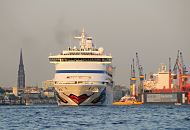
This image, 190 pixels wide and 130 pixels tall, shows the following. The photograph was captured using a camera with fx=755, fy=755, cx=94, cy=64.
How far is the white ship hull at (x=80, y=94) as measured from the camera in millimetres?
117562

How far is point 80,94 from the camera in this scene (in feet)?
385

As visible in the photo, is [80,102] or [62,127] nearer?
[62,127]

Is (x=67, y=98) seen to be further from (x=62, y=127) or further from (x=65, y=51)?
(x=62, y=127)

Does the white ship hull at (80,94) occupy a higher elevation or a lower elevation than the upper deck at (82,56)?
lower

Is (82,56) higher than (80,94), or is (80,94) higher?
(82,56)

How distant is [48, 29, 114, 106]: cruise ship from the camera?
11800 centimetres

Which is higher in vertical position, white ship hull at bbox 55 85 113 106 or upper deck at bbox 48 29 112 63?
upper deck at bbox 48 29 112 63

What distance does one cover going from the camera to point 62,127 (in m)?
63.9

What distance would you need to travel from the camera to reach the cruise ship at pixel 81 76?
11800 cm

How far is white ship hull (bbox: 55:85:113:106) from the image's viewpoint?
118 metres

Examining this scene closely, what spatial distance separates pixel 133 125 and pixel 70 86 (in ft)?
172

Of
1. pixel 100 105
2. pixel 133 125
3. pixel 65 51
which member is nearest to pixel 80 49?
pixel 65 51

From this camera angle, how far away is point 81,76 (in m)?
120

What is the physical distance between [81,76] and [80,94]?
3727 millimetres
